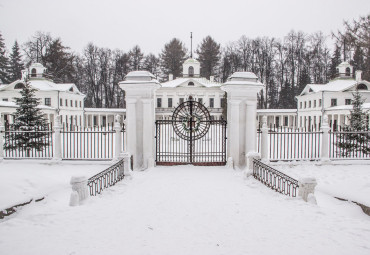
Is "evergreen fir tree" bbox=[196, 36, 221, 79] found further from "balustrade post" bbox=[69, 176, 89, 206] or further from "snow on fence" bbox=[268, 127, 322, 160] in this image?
"balustrade post" bbox=[69, 176, 89, 206]

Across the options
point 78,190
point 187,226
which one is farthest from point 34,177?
point 187,226

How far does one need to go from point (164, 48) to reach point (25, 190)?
5127 cm

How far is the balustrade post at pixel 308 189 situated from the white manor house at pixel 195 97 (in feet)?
85.5

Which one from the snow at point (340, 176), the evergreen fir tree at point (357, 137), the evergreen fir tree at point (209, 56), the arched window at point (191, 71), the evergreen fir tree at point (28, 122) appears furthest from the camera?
the evergreen fir tree at point (209, 56)

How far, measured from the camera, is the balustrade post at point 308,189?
19.1 ft

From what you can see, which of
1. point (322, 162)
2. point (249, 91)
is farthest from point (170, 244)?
point (322, 162)

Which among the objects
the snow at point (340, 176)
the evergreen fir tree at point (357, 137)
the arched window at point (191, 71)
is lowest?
the snow at point (340, 176)

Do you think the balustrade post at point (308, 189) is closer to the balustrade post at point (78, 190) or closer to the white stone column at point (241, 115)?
the white stone column at point (241, 115)

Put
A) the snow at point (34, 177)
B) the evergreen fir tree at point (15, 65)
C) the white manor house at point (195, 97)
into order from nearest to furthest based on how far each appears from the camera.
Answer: the snow at point (34, 177)
the white manor house at point (195, 97)
the evergreen fir tree at point (15, 65)

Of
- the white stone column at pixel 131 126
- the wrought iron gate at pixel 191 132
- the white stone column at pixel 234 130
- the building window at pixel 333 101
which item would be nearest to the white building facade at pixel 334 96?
the building window at pixel 333 101

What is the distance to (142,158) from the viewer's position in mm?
9680

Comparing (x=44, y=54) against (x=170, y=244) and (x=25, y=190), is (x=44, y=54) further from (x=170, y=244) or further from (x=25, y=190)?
(x=170, y=244)

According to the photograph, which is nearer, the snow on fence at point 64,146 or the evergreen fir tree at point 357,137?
the snow on fence at point 64,146

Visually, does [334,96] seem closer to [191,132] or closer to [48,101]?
[191,132]
